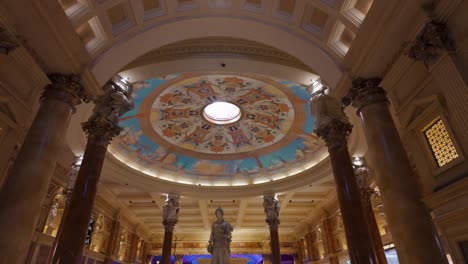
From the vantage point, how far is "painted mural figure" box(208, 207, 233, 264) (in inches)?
373

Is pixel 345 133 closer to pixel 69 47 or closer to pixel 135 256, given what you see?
pixel 69 47

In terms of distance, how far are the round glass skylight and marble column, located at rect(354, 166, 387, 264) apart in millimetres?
6364

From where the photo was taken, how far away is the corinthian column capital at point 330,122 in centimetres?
862

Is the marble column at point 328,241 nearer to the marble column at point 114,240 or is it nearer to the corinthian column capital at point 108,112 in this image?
the marble column at point 114,240

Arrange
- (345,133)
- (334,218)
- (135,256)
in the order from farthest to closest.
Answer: (135,256), (334,218), (345,133)

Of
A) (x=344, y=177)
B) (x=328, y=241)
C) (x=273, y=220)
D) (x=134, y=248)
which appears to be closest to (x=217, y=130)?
(x=273, y=220)

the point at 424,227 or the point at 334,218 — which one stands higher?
the point at 334,218

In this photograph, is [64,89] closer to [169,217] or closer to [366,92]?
[366,92]

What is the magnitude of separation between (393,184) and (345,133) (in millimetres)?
3258

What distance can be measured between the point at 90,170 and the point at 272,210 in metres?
11.6

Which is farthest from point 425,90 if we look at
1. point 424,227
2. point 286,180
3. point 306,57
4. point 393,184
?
point 286,180

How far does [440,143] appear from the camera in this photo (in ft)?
18.0

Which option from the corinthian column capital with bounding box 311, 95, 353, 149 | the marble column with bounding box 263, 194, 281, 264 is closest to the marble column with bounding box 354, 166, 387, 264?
the corinthian column capital with bounding box 311, 95, 353, 149

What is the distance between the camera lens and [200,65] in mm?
9797
